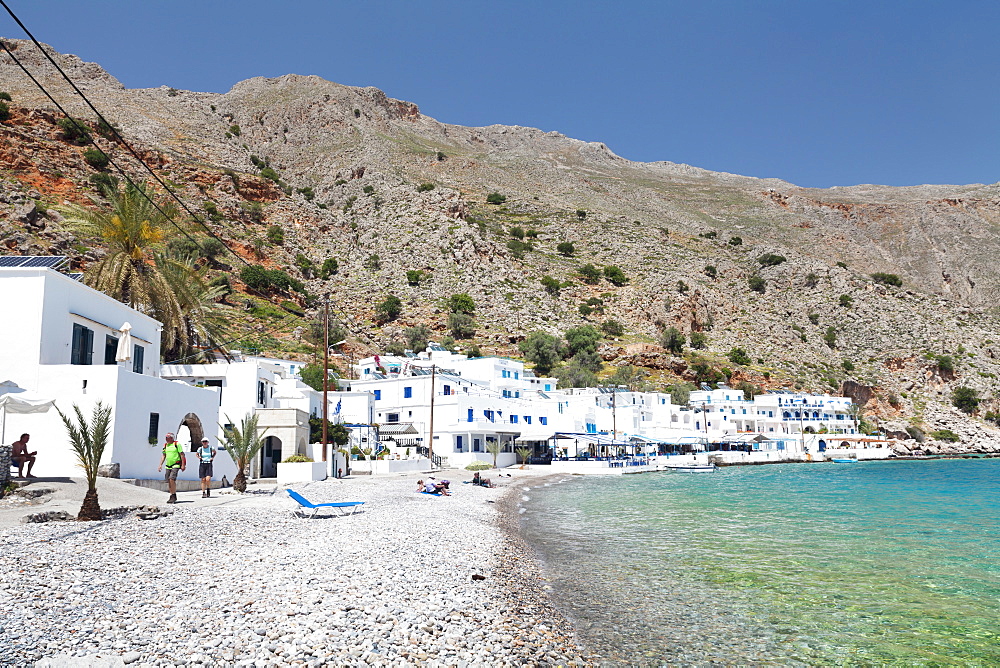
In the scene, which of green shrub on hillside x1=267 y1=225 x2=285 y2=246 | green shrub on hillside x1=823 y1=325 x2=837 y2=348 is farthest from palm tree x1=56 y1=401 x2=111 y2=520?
green shrub on hillside x1=823 y1=325 x2=837 y2=348

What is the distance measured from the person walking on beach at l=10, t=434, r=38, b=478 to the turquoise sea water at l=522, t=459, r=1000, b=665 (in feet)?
40.9

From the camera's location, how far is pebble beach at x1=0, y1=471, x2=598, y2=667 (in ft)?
20.0

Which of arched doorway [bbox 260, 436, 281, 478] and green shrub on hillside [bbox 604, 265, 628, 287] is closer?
arched doorway [bbox 260, 436, 281, 478]

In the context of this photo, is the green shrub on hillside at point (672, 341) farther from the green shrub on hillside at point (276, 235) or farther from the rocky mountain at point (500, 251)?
the green shrub on hillside at point (276, 235)

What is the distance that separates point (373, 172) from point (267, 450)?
288 ft

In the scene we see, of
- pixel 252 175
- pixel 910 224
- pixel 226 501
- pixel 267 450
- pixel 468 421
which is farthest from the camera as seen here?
pixel 910 224

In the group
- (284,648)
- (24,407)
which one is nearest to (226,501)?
(24,407)

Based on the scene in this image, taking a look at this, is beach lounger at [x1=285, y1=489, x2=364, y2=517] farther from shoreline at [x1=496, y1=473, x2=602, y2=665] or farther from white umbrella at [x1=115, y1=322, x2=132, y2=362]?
white umbrella at [x1=115, y1=322, x2=132, y2=362]

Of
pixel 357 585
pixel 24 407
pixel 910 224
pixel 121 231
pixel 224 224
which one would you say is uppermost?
pixel 910 224

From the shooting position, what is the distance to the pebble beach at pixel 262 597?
20.0 ft

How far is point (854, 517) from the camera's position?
75.4 ft

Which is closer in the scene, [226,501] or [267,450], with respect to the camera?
[226,501]

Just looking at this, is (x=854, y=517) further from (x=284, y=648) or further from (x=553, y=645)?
(x=284, y=648)

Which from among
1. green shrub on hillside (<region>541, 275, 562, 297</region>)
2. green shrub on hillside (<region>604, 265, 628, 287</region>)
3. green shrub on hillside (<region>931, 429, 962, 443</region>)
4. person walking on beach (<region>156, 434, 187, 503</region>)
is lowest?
green shrub on hillside (<region>931, 429, 962, 443</region>)
